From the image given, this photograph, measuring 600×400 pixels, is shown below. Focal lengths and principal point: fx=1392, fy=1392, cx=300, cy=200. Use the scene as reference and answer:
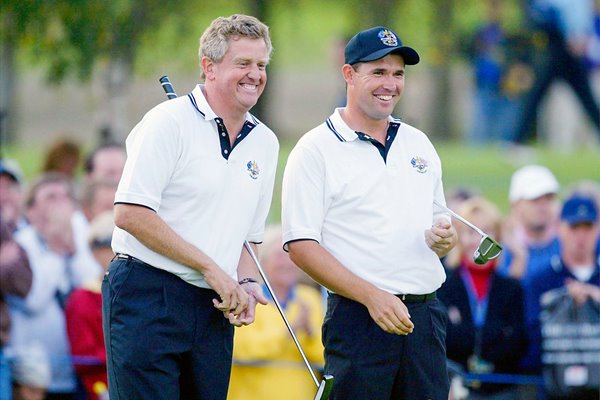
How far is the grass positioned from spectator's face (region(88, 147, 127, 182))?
11.5ft

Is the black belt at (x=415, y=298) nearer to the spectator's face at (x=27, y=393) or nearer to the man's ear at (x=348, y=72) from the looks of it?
the man's ear at (x=348, y=72)

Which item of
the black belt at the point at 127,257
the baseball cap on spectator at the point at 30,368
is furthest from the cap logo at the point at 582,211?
the black belt at the point at 127,257

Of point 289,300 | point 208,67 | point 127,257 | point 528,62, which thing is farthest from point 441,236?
point 528,62

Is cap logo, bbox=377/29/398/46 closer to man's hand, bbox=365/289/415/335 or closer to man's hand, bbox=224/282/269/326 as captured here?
man's hand, bbox=365/289/415/335

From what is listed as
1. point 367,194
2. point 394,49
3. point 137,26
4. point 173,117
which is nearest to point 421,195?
point 367,194

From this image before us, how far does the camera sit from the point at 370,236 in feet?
20.8

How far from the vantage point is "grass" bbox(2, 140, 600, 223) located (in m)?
15.2

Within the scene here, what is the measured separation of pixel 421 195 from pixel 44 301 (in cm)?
349

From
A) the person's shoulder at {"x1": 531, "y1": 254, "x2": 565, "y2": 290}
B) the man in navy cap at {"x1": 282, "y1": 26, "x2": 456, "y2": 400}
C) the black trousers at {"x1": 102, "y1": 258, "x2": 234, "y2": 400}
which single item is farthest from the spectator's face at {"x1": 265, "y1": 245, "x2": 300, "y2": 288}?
the black trousers at {"x1": 102, "y1": 258, "x2": 234, "y2": 400}

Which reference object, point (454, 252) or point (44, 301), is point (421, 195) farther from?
point (44, 301)

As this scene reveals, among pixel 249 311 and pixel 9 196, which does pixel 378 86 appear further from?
pixel 9 196

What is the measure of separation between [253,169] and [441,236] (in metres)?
0.90

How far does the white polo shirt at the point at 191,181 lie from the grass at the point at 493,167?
7.97 meters

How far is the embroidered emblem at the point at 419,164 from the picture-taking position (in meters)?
6.48
